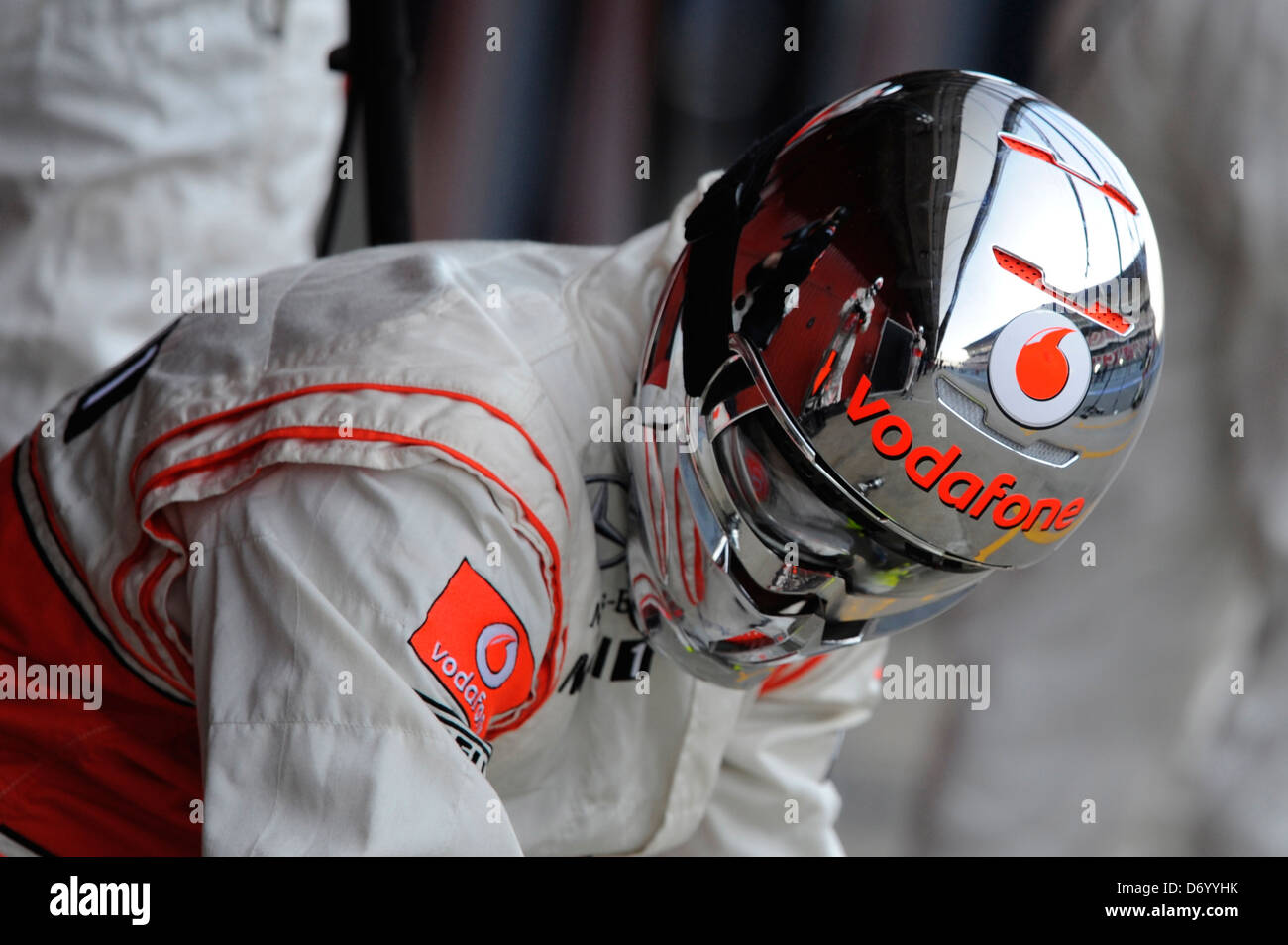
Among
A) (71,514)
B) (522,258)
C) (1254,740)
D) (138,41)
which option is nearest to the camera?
(71,514)

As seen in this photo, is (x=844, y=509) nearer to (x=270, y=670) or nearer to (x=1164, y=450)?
(x=270, y=670)

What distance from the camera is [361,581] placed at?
2.69ft

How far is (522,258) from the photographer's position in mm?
1103

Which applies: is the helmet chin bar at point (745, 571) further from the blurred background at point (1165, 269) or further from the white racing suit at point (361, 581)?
the blurred background at point (1165, 269)

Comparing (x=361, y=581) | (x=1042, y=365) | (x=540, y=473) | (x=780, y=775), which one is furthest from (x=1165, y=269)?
(x=361, y=581)

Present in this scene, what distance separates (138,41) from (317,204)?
321 mm

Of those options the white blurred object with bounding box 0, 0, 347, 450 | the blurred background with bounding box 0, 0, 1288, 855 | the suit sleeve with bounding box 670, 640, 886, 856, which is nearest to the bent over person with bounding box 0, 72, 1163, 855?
the suit sleeve with bounding box 670, 640, 886, 856

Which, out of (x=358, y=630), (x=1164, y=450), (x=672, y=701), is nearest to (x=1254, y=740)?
(x=1164, y=450)

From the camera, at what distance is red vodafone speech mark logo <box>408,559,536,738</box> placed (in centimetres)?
83

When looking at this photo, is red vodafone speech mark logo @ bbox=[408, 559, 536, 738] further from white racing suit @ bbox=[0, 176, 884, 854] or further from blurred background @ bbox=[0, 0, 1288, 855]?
blurred background @ bbox=[0, 0, 1288, 855]

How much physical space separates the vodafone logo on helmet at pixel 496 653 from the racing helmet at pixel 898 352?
150 millimetres

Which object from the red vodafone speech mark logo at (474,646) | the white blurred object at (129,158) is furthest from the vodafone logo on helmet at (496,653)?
the white blurred object at (129,158)

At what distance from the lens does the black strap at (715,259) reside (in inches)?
35.2

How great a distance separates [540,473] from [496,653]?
122 mm
